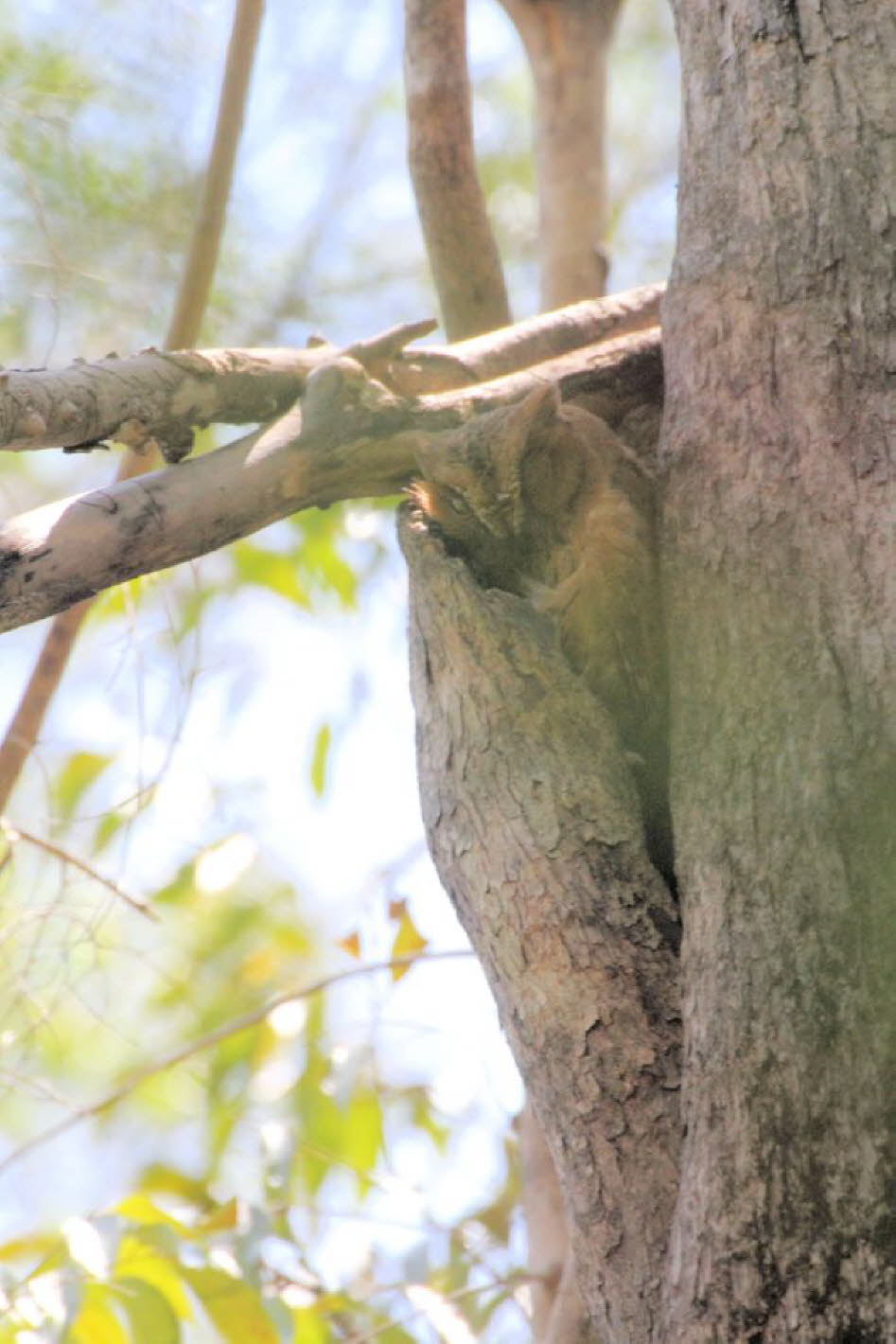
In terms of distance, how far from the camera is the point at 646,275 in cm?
432

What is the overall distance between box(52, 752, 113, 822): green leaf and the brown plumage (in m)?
1.37

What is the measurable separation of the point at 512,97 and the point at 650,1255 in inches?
170

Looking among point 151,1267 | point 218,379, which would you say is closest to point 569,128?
point 218,379

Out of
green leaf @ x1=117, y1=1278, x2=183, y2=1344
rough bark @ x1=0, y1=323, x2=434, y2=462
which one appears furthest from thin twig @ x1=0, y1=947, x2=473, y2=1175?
rough bark @ x1=0, y1=323, x2=434, y2=462

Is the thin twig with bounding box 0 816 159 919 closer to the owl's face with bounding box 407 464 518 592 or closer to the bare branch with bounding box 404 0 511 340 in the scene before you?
the owl's face with bounding box 407 464 518 592

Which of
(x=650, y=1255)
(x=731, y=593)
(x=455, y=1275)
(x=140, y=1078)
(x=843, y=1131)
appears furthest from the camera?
(x=455, y=1275)

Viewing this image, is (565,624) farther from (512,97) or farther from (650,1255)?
(512,97)

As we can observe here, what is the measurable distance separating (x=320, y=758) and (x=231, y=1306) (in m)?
1.26

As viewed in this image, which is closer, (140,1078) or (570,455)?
(570,455)

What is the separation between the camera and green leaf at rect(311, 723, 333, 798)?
3.18m

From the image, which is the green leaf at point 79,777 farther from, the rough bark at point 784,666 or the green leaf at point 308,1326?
the rough bark at point 784,666

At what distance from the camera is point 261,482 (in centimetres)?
156

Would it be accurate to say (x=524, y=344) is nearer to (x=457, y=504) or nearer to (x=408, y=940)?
(x=457, y=504)

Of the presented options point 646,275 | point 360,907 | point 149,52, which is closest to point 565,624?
point 360,907
